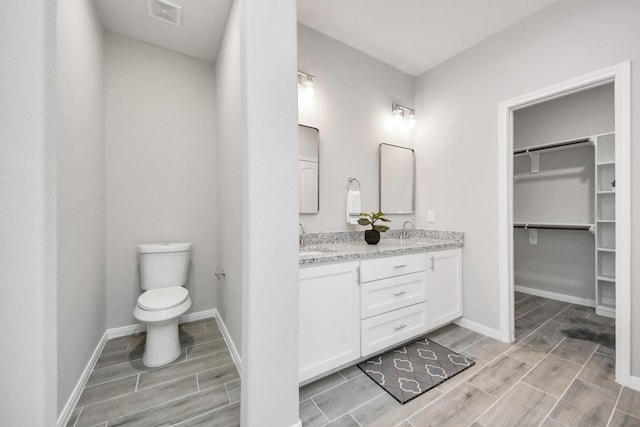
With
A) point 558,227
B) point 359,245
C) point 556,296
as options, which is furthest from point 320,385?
point 556,296

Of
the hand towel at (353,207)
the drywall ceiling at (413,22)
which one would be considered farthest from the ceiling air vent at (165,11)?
the hand towel at (353,207)

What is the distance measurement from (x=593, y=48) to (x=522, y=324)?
234cm

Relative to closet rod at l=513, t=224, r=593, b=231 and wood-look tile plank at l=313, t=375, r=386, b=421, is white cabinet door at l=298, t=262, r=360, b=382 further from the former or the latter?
closet rod at l=513, t=224, r=593, b=231

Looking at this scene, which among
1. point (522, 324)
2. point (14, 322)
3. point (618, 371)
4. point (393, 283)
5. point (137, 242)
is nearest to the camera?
point (14, 322)

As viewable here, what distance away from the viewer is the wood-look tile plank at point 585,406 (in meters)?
1.29

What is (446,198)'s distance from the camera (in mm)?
2537

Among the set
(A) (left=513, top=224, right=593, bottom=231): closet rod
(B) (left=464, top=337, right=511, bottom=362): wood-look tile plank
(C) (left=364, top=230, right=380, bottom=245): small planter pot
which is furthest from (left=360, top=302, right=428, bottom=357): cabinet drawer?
(A) (left=513, top=224, right=593, bottom=231): closet rod

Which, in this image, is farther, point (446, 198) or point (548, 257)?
point (548, 257)

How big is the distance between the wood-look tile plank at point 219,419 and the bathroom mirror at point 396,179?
79.3 inches

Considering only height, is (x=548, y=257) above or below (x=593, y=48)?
below

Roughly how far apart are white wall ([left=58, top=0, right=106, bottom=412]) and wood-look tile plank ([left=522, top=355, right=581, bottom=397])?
272 cm

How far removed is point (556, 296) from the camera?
10.1ft

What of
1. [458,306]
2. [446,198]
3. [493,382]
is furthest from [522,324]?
[446,198]

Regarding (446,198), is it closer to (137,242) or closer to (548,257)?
(548,257)
